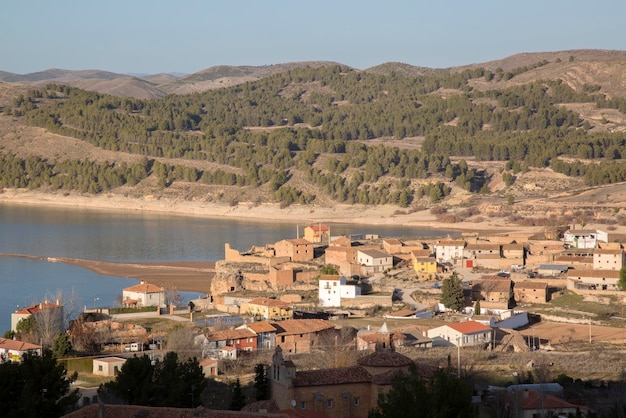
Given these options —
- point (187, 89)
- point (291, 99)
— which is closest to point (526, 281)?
point (291, 99)

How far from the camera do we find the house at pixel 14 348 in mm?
18806

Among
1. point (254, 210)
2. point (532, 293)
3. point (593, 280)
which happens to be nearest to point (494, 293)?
point (532, 293)

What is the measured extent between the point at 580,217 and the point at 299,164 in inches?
965

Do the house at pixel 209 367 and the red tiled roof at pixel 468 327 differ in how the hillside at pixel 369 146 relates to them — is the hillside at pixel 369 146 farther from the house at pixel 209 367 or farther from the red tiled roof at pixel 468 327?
the house at pixel 209 367

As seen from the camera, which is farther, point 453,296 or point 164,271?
point 164,271

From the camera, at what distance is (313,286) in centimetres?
2753

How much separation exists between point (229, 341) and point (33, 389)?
794 cm

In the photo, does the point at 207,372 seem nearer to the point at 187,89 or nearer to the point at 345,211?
the point at 345,211

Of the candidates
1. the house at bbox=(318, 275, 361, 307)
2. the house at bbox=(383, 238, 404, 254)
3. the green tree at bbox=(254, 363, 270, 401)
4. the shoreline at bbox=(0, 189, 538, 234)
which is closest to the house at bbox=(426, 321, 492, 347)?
the house at bbox=(318, 275, 361, 307)

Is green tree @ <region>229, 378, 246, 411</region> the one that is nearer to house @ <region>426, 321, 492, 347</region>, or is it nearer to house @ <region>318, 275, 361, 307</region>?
house @ <region>426, 321, 492, 347</region>

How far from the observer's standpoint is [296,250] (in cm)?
3062

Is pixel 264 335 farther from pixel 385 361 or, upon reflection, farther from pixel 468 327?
pixel 385 361

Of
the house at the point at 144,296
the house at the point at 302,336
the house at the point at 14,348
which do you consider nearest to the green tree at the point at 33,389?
the house at the point at 14,348

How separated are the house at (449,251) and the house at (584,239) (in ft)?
9.66
